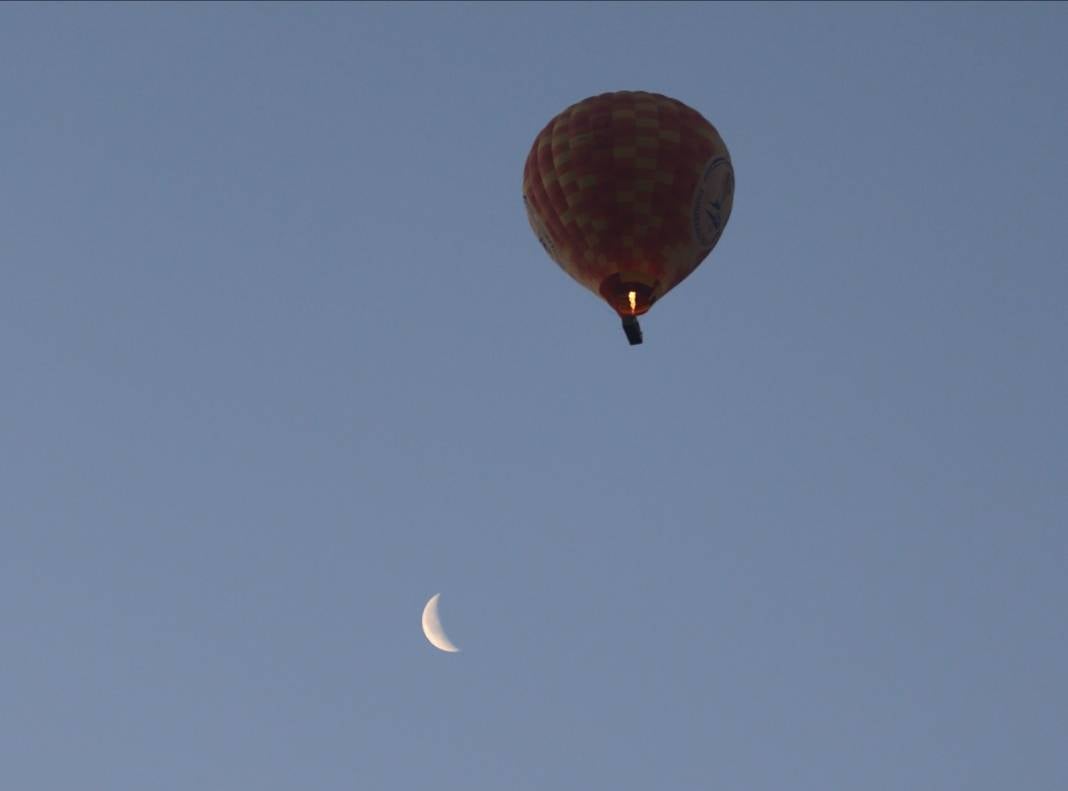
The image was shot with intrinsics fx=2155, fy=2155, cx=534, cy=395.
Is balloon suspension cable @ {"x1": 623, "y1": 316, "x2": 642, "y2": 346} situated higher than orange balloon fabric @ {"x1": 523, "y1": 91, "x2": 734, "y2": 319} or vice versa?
orange balloon fabric @ {"x1": 523, "y1": 91, "x2": 734, "y2": 319}

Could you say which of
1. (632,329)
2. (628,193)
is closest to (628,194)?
(628,193)

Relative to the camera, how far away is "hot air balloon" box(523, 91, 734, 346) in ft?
125

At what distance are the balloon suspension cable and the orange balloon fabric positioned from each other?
0.14 metres

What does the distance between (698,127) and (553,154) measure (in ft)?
8.92

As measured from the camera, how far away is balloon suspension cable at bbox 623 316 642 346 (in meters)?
37.6

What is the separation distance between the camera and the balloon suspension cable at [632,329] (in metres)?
37.6

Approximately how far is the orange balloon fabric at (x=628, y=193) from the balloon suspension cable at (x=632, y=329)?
0.14 meters

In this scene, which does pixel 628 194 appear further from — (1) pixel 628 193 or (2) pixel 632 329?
(2) pixel 632 329

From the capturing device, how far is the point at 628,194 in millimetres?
38062

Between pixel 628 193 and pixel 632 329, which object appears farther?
pixel 628 193

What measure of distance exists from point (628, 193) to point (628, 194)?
0.02 meters

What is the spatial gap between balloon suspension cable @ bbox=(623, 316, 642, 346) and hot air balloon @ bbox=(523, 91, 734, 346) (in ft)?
0.08

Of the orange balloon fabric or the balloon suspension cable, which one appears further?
the orange balloon fabric

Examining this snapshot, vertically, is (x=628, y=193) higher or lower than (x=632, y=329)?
higher
